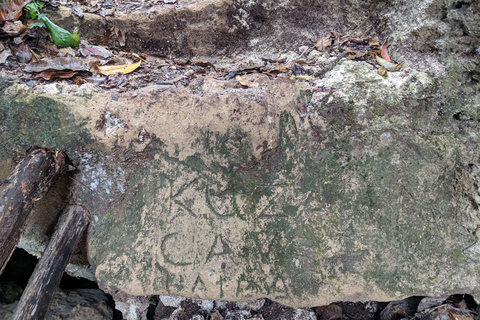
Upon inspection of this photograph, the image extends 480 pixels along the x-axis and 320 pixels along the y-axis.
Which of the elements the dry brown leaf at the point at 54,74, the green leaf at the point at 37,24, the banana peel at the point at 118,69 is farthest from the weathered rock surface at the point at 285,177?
the green leaf at the point at 37,24

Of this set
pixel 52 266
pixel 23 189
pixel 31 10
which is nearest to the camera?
pixel 23 189

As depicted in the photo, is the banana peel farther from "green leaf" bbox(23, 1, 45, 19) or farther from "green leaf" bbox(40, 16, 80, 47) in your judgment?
"green leaf" bbox(23, 1, 45, 19)

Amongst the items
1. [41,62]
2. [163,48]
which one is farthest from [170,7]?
[41,62]

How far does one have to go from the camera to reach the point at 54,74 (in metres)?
2.09

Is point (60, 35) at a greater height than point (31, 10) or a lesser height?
lesser

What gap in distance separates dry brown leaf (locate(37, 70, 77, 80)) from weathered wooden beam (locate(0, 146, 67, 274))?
477 millimetres

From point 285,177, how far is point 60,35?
74.0 inches

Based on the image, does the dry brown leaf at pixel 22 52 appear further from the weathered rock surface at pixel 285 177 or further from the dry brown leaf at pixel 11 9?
the weathered rock surface at pixel 285 177

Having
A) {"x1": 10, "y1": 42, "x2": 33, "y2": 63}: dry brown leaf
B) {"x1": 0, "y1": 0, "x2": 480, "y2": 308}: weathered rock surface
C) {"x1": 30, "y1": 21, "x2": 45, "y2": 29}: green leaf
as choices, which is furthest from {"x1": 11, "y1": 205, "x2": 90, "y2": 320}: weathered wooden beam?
{"x1": 30, "y1": 21, "x2": 45, "y2": 29}: green leaf

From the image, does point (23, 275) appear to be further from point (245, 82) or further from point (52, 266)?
point (245, 82)

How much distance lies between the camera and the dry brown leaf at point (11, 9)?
7.23 feet

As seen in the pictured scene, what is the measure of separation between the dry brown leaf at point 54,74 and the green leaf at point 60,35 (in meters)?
0.33

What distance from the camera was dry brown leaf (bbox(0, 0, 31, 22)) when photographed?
7.23ft

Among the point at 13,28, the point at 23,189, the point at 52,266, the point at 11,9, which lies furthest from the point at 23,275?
the point at 11,9
